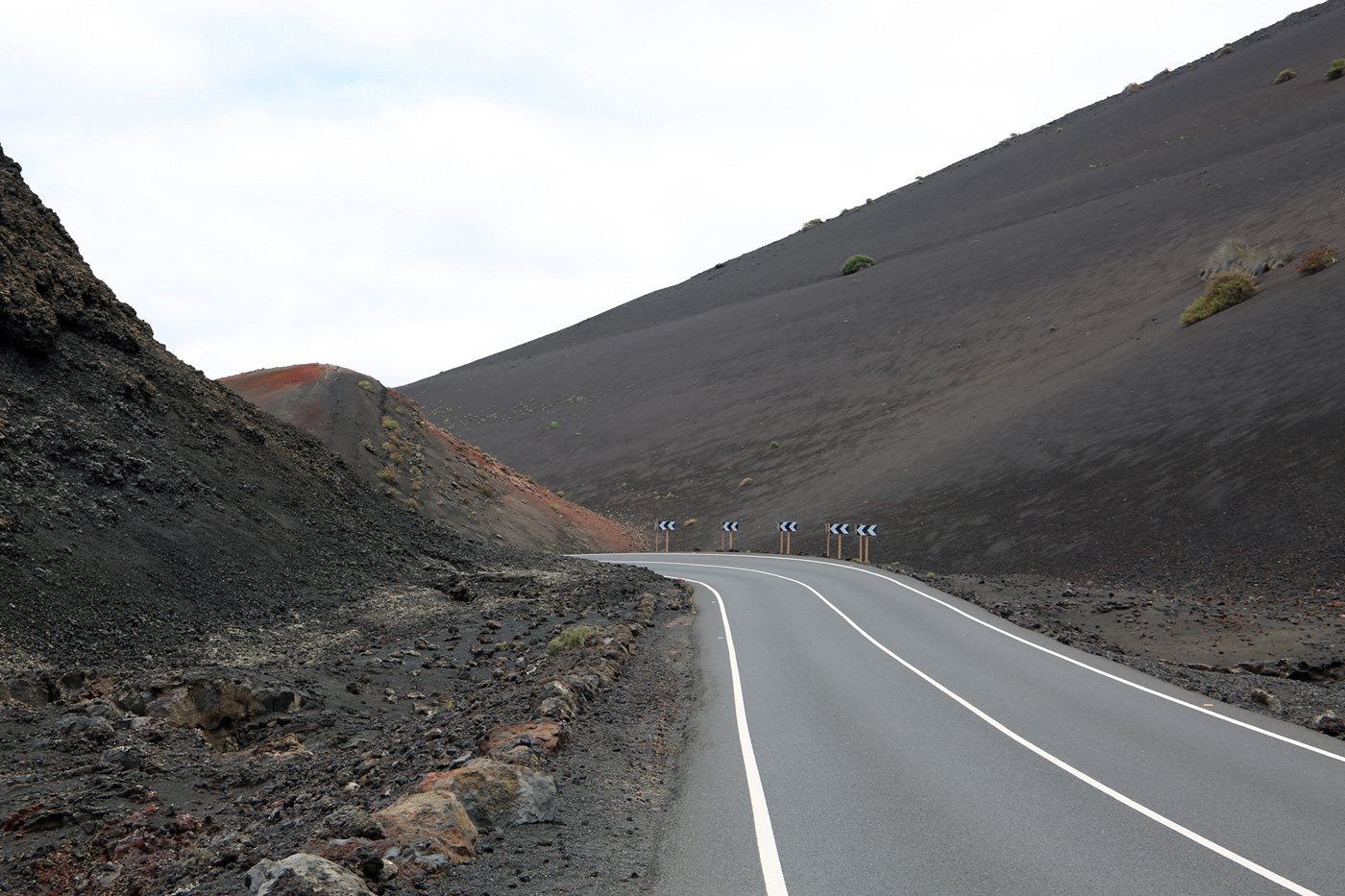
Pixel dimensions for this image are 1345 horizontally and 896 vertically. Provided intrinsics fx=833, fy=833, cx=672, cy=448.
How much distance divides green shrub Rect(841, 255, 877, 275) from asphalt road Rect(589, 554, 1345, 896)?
83.6m

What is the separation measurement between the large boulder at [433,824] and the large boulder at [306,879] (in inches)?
32.9

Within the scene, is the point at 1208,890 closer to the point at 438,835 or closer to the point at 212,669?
the point at 438,835

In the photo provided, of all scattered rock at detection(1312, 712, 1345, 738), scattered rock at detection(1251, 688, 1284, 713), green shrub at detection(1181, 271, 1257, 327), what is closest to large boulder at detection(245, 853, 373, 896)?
scattered rock at detection(1312, 712, 1345, 738)

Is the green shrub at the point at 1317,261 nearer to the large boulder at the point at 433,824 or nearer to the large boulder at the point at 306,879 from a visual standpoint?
the large boulder at the point at 433,824

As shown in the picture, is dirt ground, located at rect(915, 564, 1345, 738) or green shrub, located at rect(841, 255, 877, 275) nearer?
dirt ground, located at rect(915, 564, 1345, 738)

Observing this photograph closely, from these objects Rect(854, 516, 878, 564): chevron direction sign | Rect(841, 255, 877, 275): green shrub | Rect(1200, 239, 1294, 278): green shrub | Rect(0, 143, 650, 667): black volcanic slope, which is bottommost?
Rect(854, 516, 878, 564): chevron direction sign

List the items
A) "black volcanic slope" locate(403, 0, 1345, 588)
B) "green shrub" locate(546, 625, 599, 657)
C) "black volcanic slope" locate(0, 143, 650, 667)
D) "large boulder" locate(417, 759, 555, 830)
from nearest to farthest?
"large boulder" locate(417, 759, 555, 830) → "black volcanic slope" locate(0, 143, 650, 667) → "green shrub" locate(546, 625, 599, 657) → "black volcanic slope" locate(403, 0, 1345, 588)

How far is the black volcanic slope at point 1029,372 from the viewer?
26.5 metres

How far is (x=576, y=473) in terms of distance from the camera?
6781 cm

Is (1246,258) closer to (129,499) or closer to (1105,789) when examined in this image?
(1105,789)

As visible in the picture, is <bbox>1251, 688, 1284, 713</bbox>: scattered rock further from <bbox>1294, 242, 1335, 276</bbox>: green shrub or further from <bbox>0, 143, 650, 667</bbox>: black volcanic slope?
<bbox>1294, 242, 1335, 276</bbox>: green shrub

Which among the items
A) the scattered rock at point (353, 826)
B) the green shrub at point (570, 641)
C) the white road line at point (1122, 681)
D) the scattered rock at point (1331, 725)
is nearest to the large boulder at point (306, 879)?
the scattered rock at point (353, 826)

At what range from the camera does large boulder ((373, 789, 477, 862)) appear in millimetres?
5516

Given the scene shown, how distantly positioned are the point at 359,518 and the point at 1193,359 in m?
32.9
